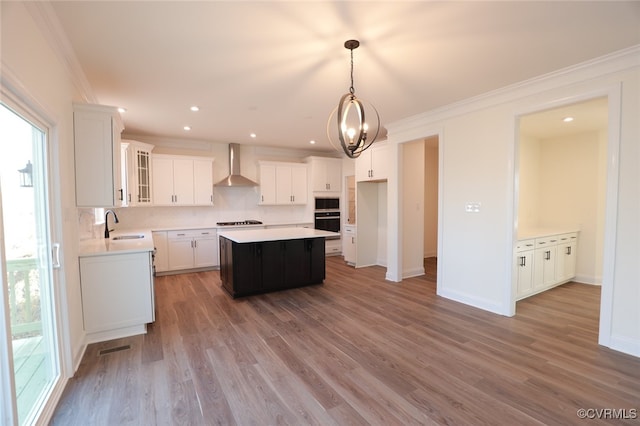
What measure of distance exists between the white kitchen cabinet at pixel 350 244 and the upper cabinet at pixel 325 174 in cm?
115

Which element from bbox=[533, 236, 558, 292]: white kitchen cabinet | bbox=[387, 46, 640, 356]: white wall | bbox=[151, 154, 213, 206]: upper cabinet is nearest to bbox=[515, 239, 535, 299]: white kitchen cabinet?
bbox=[533, 236, 558, 292]: white kitchen cabinet

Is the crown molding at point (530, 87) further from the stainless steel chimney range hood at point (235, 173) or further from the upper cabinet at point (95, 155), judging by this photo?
the upper cabinet at point (95, 155)

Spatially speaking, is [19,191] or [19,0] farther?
[19,191]

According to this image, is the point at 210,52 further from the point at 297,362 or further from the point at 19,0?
the point at 297,362

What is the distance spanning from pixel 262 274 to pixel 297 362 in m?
1.97

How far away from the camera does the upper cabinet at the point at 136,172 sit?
4.90 m

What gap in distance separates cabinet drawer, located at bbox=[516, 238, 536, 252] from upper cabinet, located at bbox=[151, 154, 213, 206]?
5427mm

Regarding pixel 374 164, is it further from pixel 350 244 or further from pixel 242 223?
pixel 242 223

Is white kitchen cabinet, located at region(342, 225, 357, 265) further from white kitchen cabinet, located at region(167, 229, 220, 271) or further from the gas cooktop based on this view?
white kitchen cabinet, located at region(167, 229, 220, 271)

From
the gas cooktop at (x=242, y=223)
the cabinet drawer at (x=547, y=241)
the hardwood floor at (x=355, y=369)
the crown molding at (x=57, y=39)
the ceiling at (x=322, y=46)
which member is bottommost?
the hardwood floor at (x=355, y=369)

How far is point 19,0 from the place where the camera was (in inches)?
64.6

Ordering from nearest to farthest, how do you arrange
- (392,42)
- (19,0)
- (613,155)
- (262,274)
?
(19,0), (392,42), (613,155), (262,274)

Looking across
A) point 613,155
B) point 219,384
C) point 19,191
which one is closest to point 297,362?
point 219,384

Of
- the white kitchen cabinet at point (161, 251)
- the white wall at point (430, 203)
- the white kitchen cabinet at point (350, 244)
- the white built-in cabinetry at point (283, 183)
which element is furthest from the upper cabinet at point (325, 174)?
the white kitchen cabinet at point (161, 251)
